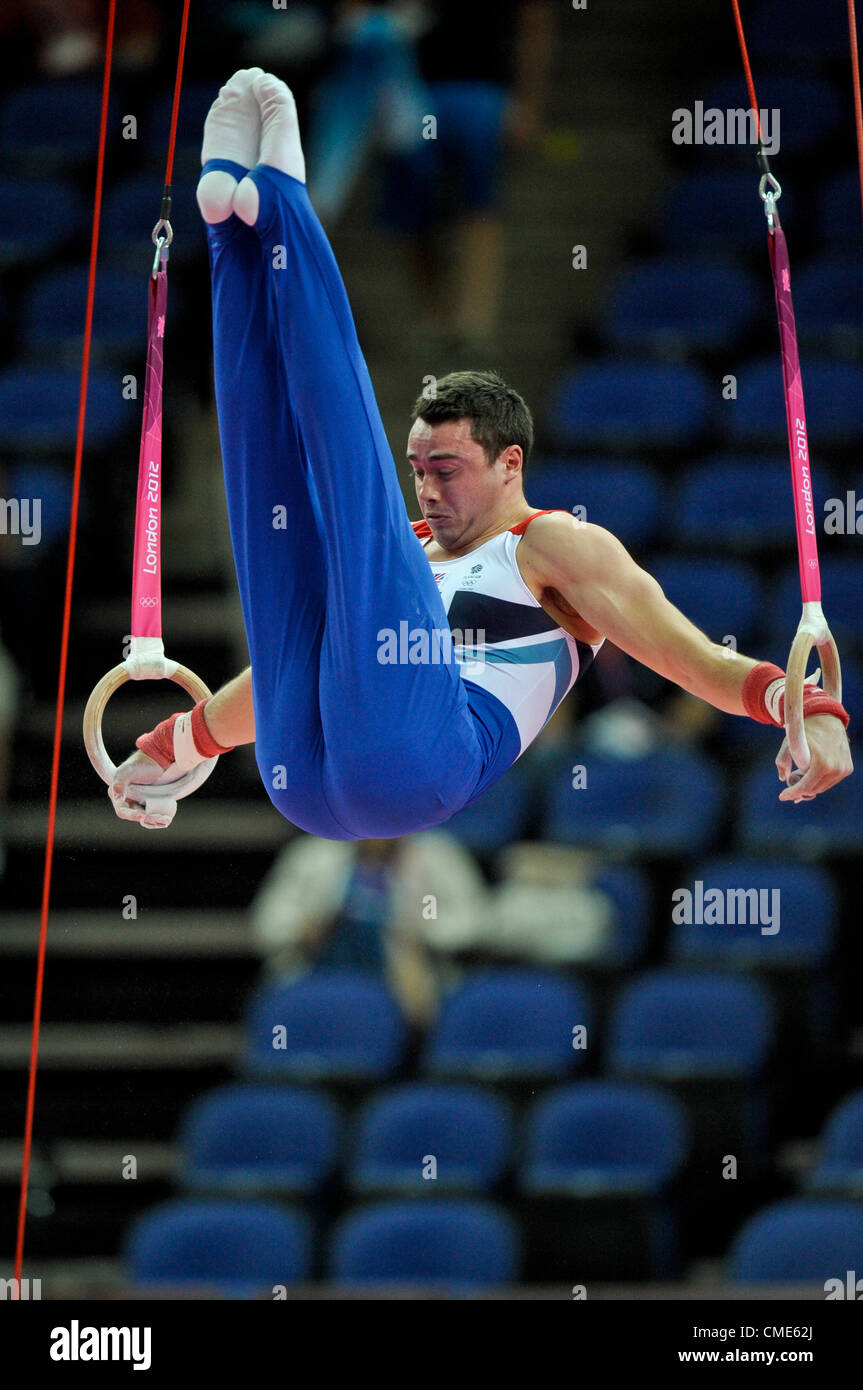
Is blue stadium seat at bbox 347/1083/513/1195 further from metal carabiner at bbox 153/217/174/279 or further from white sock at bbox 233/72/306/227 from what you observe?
white sock at bbox 233/72/306/227

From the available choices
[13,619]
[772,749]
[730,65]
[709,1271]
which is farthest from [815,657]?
[730,65]

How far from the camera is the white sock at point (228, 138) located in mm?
3281

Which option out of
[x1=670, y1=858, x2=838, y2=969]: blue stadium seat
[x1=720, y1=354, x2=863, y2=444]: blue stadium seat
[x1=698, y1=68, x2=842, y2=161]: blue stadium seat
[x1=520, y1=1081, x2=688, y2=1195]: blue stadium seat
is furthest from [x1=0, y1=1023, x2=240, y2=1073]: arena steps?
[x1=698, y1=68, x2=842, y2=161]: blue stadium seat

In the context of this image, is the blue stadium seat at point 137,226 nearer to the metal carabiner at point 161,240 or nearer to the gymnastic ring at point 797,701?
the metal carabiner at point 161,240

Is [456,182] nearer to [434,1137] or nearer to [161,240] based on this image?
[434,1137]

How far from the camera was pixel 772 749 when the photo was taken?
258 inches

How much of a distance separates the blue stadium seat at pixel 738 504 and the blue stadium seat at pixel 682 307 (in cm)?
73

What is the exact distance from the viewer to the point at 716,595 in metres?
6.52

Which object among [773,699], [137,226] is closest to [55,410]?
[137,226]

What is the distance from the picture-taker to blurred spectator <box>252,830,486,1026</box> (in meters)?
6.25

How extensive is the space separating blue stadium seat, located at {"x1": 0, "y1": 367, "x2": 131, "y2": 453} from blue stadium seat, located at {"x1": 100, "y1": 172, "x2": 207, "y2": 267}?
1.69 feet

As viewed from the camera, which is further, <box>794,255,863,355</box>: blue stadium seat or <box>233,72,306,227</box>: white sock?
<box>794,255,863,355</box>: blue stadium seat

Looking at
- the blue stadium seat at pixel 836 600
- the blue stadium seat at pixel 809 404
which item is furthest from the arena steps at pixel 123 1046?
the blue stadium seat at pixel 809 404
